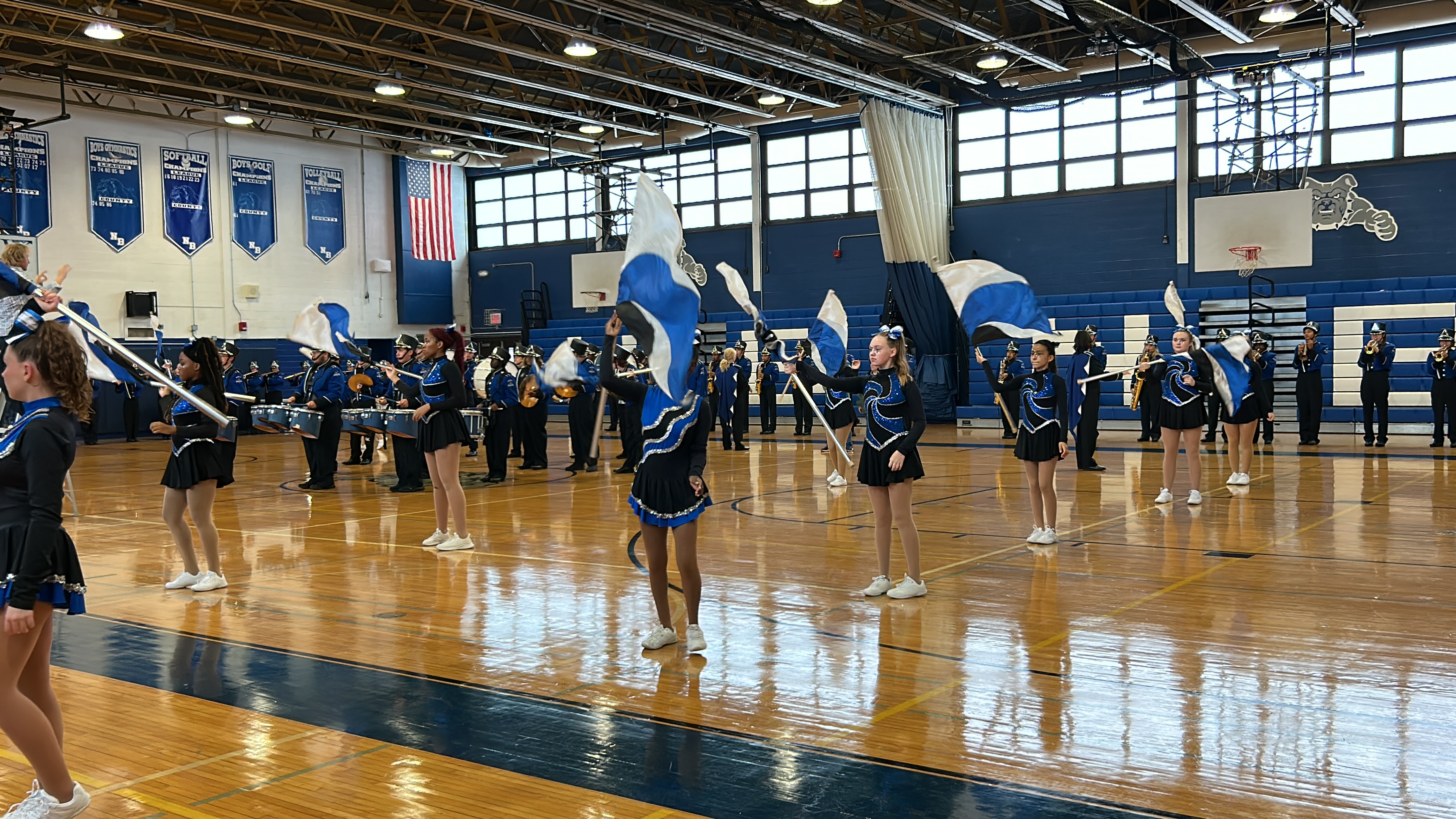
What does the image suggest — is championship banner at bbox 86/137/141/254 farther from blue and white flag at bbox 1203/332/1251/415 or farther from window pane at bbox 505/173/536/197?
blue and white flag at bbox 1203/332/1251/415

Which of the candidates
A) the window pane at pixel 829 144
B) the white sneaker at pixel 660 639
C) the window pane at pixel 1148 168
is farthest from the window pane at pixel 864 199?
the white sneaker at pixel 660 639

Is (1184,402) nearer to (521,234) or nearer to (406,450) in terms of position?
(406,450)

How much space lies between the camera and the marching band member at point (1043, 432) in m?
9.02

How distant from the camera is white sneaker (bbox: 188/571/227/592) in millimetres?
7719

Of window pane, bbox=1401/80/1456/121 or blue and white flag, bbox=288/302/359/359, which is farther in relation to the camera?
window pane, bbox=1401/80/1456/121

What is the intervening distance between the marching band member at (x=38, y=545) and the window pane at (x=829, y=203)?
78.6 ft

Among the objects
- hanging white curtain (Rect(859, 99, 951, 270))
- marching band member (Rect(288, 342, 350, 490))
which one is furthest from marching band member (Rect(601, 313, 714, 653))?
hanging white curtain (Rect(859, 99, 951, 270))

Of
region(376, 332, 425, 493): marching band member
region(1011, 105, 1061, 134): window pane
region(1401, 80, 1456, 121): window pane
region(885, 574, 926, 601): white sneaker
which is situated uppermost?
region(1011, 105, 1061, 134): window pane

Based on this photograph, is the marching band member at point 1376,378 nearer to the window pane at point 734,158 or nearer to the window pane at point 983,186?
the window pane at point 983,186

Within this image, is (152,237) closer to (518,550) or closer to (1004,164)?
(1004,164)

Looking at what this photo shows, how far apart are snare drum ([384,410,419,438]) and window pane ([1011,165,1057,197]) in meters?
15.8

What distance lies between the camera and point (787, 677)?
17.7 feet

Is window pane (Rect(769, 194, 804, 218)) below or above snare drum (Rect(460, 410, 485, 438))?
above

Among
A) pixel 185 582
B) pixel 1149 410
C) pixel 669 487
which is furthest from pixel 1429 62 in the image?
pixel 185 582
